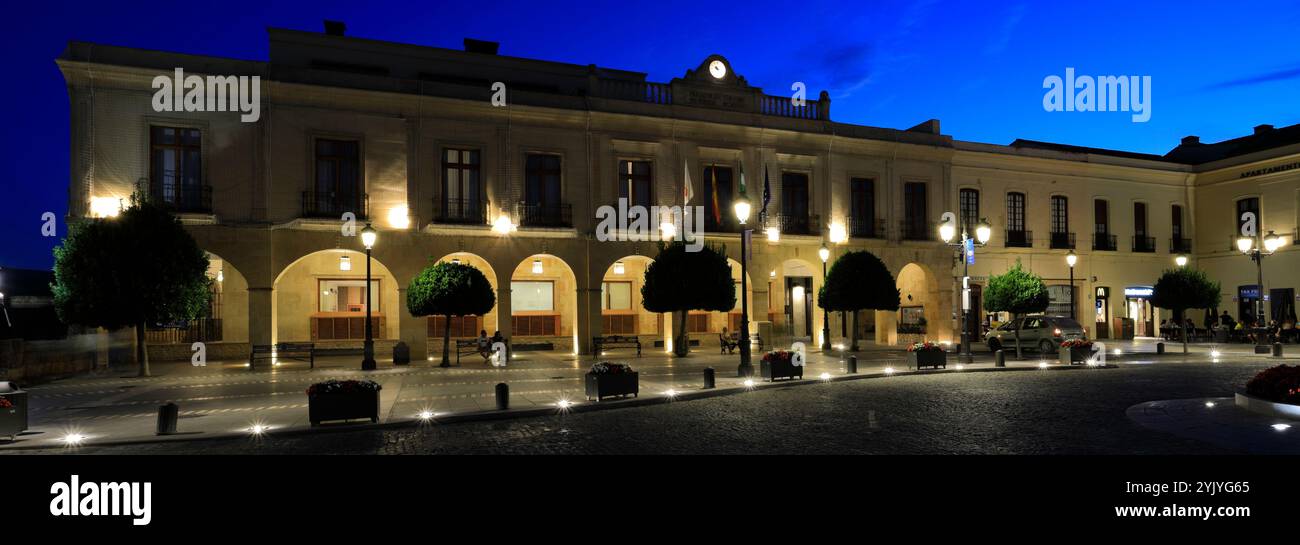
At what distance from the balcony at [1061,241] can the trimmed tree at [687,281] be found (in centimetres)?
1938

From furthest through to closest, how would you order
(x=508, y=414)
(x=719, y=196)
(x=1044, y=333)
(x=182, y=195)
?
1. (x=719, y=196)
2. (x=1044, y=333)
3. (x=182, y=195)
4. (x=508, y=414)

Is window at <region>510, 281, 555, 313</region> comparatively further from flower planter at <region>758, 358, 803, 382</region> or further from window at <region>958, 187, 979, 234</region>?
window at <region>958, 187, 979, 234</region>

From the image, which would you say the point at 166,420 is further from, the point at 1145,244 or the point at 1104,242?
the point at 1145,244

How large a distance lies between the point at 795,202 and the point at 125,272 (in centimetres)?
2266

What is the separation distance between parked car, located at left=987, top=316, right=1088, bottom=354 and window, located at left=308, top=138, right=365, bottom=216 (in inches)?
881

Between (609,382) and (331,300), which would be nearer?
(609,382)

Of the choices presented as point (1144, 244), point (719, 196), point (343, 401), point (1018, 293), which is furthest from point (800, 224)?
point (343, 401)

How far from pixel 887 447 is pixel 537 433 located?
4.87 metres

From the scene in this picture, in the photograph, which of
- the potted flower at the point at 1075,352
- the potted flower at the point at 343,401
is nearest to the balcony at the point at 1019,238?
the potted flower at the point at 1075,352

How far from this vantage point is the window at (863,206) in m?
32.0

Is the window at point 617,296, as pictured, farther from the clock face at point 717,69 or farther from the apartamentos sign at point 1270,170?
the apartamentos sign at point 1270,170

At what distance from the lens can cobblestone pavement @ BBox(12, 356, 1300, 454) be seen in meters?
9.63

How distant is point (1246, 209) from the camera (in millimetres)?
37438
